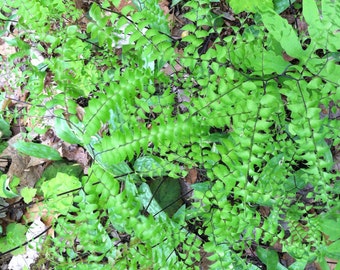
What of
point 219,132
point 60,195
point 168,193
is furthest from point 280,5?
point 60,195

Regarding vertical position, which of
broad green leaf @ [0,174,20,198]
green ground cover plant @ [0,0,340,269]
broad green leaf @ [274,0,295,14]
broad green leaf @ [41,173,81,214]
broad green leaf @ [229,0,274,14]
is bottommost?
broad green leaf @ [0,174,20,198]

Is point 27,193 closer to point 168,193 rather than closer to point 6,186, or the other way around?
point 6,186

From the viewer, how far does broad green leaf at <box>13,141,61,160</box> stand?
9.51 ft

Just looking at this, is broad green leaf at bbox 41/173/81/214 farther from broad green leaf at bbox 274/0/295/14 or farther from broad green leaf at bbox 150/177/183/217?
broad green leaf at bbox 274/0/295/14

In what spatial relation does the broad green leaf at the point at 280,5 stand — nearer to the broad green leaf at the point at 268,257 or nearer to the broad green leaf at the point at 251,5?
the broad green leaf at the point at 251,5

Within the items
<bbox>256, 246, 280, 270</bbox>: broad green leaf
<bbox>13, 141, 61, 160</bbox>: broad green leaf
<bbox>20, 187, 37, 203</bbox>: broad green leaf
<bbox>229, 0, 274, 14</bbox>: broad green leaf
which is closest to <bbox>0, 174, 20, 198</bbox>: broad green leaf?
<bbox>20, 187, 37, 203</bbox>: broad green leaf

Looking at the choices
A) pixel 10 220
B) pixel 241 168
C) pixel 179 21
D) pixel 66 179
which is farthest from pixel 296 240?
pixel 10 220

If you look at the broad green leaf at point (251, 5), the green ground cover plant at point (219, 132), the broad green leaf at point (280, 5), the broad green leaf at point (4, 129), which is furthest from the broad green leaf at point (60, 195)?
the broad green leaf at point (280, 5)

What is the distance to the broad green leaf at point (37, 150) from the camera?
9.51 ft

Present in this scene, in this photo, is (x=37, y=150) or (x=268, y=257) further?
(x=37, y=150)

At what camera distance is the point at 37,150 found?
2912 mm

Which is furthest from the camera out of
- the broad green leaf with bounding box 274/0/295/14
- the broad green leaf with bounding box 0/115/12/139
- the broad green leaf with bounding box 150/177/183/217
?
the broad green leaf with bounding box 0/115/12/139

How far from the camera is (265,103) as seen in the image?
144 centimetres

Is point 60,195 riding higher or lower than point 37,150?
higher
